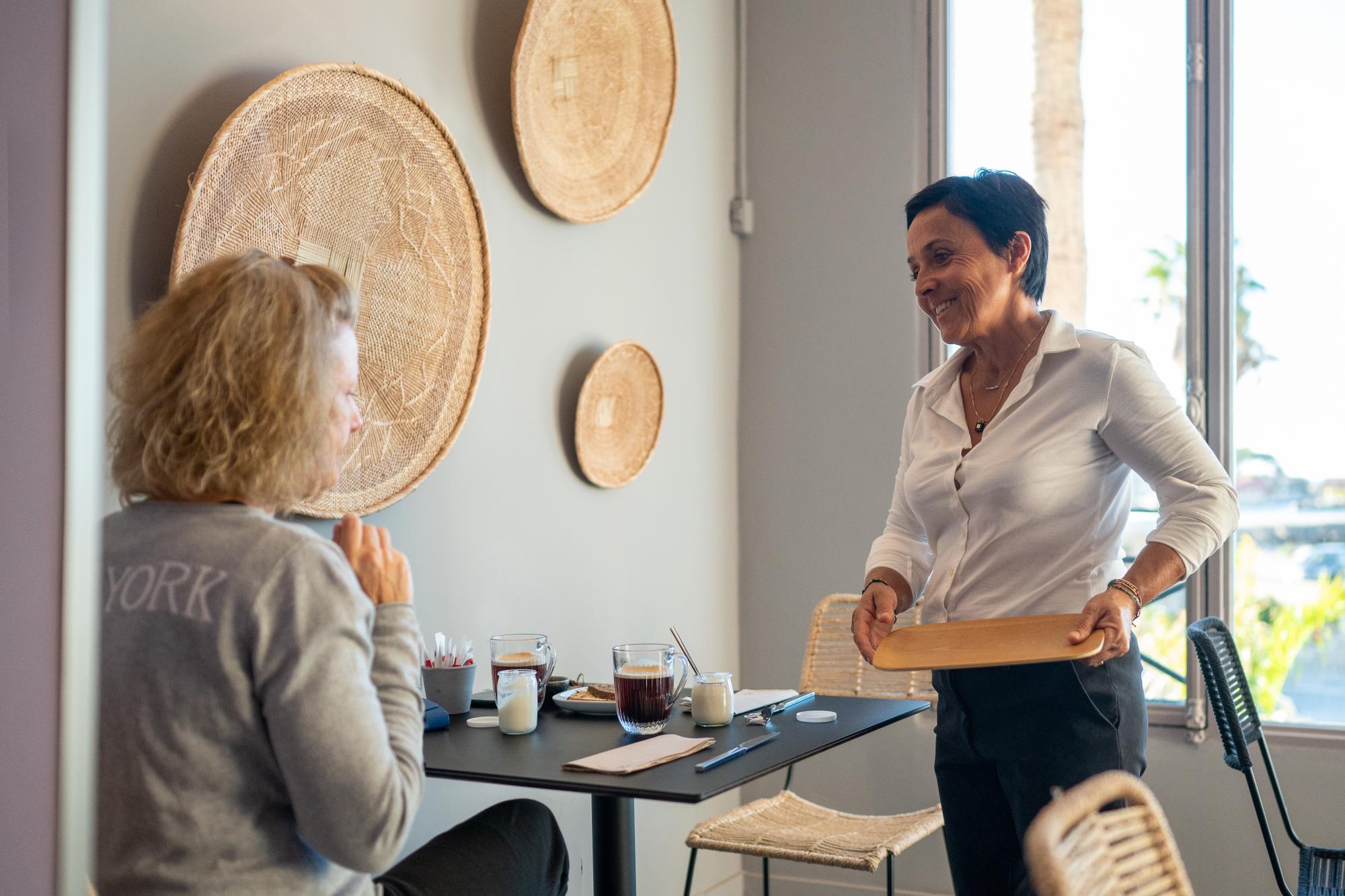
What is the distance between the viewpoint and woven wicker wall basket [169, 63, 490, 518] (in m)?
1.71

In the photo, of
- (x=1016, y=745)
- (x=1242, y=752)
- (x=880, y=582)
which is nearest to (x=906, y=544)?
(x=880, y=582)

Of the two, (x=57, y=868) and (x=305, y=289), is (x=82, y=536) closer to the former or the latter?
(x=57, y=868)

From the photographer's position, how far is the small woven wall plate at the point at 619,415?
8.63 ft

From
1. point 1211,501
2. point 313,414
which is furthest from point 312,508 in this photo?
point 1211,501

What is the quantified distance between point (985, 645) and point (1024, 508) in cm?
22

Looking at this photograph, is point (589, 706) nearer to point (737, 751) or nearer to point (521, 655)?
point (521, 655)

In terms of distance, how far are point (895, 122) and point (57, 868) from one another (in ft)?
10.2

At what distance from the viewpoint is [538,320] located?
2.50 m

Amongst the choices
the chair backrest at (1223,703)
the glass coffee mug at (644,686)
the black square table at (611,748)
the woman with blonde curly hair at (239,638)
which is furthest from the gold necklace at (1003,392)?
the woman with blonde curly hair at (239,638)

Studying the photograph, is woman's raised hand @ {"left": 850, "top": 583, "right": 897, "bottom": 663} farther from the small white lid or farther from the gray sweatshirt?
the gray sweatshirt

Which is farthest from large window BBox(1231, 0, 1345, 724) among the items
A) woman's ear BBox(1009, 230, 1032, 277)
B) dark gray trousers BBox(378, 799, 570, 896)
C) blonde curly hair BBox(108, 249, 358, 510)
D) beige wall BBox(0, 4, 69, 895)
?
beige wall BBox(0, 4, 69, 895)

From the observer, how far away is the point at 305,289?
3.77 feet

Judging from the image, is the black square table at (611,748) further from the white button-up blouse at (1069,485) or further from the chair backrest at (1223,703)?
the chair backrest at (1223,703)

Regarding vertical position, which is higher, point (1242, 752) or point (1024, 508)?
point (1024, 508)
